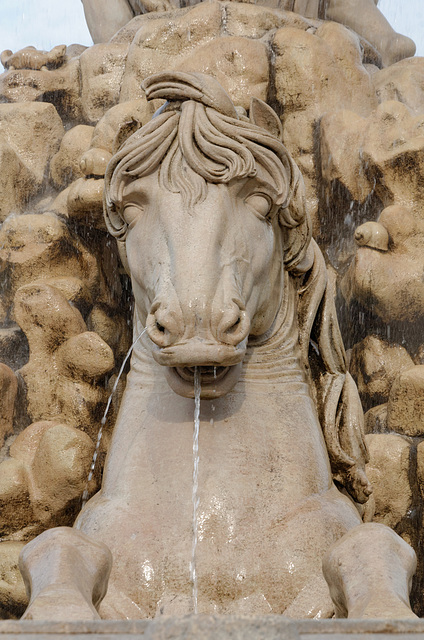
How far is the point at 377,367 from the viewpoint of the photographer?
15.7ft

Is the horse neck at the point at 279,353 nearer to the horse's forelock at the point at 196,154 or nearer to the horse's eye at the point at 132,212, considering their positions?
the horse's forelock at the point at 196,154

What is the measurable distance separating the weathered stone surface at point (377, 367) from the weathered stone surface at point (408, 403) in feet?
0.83

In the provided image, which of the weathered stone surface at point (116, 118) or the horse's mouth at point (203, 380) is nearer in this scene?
the horse's mouth at point (203, 380)

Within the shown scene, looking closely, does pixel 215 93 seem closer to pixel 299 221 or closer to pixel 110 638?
pixel 299 221

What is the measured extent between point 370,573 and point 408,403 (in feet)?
6.86

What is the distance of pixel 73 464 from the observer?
401 centimetres

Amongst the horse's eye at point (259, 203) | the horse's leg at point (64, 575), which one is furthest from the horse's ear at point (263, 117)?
the horse's leg at point (64, 575)

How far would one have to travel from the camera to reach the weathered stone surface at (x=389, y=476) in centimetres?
427

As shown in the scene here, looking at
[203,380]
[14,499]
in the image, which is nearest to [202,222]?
[203,380]

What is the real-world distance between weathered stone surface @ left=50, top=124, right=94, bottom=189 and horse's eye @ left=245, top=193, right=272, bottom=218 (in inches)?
79.0

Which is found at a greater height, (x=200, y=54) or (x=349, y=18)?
(x=200, y=54)

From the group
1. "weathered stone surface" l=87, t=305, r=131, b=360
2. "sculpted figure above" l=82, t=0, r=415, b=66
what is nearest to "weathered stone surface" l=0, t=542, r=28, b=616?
"weathered stone surface" l=87, t=305, r=131, b=360

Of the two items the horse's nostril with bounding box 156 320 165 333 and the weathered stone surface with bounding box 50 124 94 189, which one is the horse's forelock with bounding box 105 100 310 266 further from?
the weathered stone surface with bounding box 50 124 94 189

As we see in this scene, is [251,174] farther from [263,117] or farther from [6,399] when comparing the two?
[6,399]
